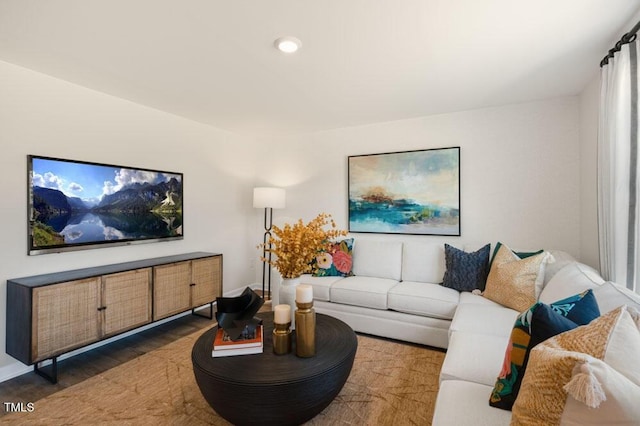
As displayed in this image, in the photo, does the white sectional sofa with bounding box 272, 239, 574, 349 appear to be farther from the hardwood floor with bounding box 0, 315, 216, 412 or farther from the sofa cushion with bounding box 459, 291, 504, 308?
the hardwood floor with bounding box 0, 315, 216, 412

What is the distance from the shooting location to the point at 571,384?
29.6 inches

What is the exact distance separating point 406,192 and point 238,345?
Answer: 2.71 meters

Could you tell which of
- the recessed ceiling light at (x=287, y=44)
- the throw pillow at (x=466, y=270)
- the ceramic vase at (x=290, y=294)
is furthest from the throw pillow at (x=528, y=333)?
the recessed ceiling light at (x=287, y=44)

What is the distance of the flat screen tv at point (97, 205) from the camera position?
249cm

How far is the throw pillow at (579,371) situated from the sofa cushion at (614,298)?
22.2 inches

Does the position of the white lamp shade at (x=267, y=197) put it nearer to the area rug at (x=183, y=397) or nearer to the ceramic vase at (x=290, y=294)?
the area rug at (x=183, y=397)

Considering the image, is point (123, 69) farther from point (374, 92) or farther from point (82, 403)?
point (82, 403)

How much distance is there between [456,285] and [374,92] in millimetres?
2014

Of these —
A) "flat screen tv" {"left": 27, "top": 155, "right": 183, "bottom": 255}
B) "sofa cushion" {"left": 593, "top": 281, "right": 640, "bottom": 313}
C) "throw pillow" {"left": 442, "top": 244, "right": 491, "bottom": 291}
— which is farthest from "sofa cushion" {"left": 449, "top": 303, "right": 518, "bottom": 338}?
"flat screen tv" {"left": 27, "top": 155, "right": 183, "bottom": 255}

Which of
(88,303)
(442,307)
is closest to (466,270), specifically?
(442,307)

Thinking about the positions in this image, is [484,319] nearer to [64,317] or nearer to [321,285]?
[321,285]

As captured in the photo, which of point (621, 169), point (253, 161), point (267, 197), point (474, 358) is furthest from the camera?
point (253, 161)

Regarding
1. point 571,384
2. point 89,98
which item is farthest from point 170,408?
point 89,98

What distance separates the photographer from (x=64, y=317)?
7.55 ft
